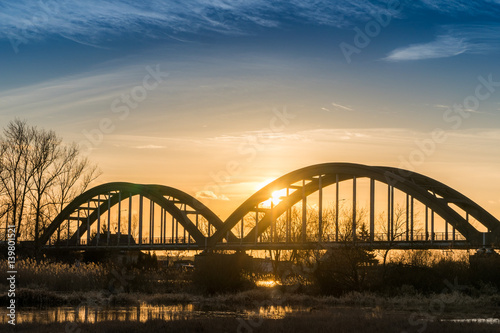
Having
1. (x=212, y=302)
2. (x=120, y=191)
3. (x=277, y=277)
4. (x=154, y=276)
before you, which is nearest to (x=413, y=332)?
(x=212, y=302)

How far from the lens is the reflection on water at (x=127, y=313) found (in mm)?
26347

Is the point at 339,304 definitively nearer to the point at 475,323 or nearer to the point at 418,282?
the point at 418,282

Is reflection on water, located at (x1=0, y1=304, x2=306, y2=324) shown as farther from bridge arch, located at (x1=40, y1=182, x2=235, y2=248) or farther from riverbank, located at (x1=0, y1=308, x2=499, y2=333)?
bridge arch, located at (x1=40, y1=182, x2=235, y2=248)

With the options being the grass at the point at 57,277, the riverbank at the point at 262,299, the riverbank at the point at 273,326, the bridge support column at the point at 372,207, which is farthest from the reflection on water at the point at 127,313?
the bridge support column at the point at 372,207

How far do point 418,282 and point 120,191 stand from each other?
5346 centimetres

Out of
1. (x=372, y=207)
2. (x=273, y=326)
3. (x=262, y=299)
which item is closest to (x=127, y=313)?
(x=273, y=326)

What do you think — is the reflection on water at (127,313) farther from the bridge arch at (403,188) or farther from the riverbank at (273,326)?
the bridge arch at (403,188)

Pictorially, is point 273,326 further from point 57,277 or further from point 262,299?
point 57,277

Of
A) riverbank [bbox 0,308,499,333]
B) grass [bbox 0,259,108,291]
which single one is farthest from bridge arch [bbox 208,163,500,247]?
riverbank [bbox 0,308,499,333]

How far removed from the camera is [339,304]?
116 feet

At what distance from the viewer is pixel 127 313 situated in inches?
1154

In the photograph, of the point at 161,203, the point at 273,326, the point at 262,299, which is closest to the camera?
the point at 273,326

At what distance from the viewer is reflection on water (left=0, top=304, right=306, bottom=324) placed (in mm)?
26347

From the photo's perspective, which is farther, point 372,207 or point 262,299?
point 372,207
